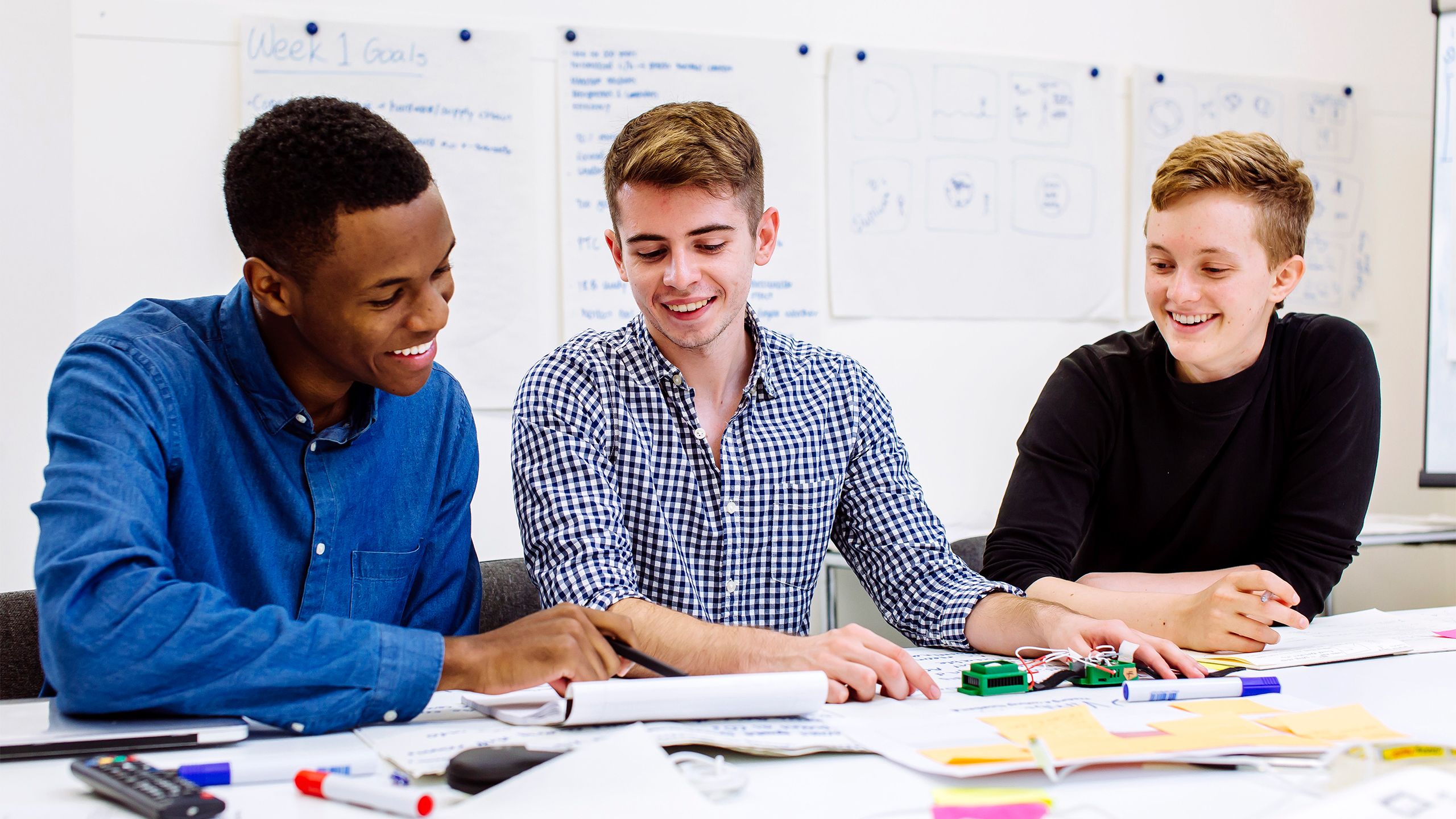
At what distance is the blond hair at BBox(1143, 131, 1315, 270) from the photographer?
5.47 feet

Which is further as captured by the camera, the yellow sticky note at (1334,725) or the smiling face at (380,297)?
the smiling face at (380,297)

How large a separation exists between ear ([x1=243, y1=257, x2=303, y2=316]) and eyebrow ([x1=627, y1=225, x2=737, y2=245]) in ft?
1.49

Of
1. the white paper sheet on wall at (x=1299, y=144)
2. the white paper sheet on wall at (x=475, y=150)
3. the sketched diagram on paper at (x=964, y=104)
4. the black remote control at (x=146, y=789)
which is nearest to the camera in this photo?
the black remote control at (x=146, y=789)

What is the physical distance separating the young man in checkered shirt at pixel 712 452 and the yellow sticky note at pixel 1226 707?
0.74 ft

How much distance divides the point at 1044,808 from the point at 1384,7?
12.0ft

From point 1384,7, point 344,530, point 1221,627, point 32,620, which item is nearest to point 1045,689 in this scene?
point 1221,627

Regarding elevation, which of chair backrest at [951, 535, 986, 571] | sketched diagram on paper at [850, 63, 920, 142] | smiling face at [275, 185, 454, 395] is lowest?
chair backrest at [951, 535, 986, 571]

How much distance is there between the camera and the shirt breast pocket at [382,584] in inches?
51.6

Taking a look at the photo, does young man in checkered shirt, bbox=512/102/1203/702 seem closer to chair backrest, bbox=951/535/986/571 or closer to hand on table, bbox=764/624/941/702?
hand on table, bbox=764/624/941/702

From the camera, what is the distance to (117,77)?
7.98 ft

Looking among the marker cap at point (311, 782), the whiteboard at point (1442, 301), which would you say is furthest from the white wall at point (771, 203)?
the marker cap at point (311, 782)

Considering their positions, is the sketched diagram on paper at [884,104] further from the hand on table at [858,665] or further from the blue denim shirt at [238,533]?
the hand on table at [858,665]

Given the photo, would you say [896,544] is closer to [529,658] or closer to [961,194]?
[529,658]

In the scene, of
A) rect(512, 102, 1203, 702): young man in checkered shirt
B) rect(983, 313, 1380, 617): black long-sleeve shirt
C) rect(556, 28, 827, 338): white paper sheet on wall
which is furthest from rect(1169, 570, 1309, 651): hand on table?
rect(556, 28, 827, 338): white paper sheet on wall
